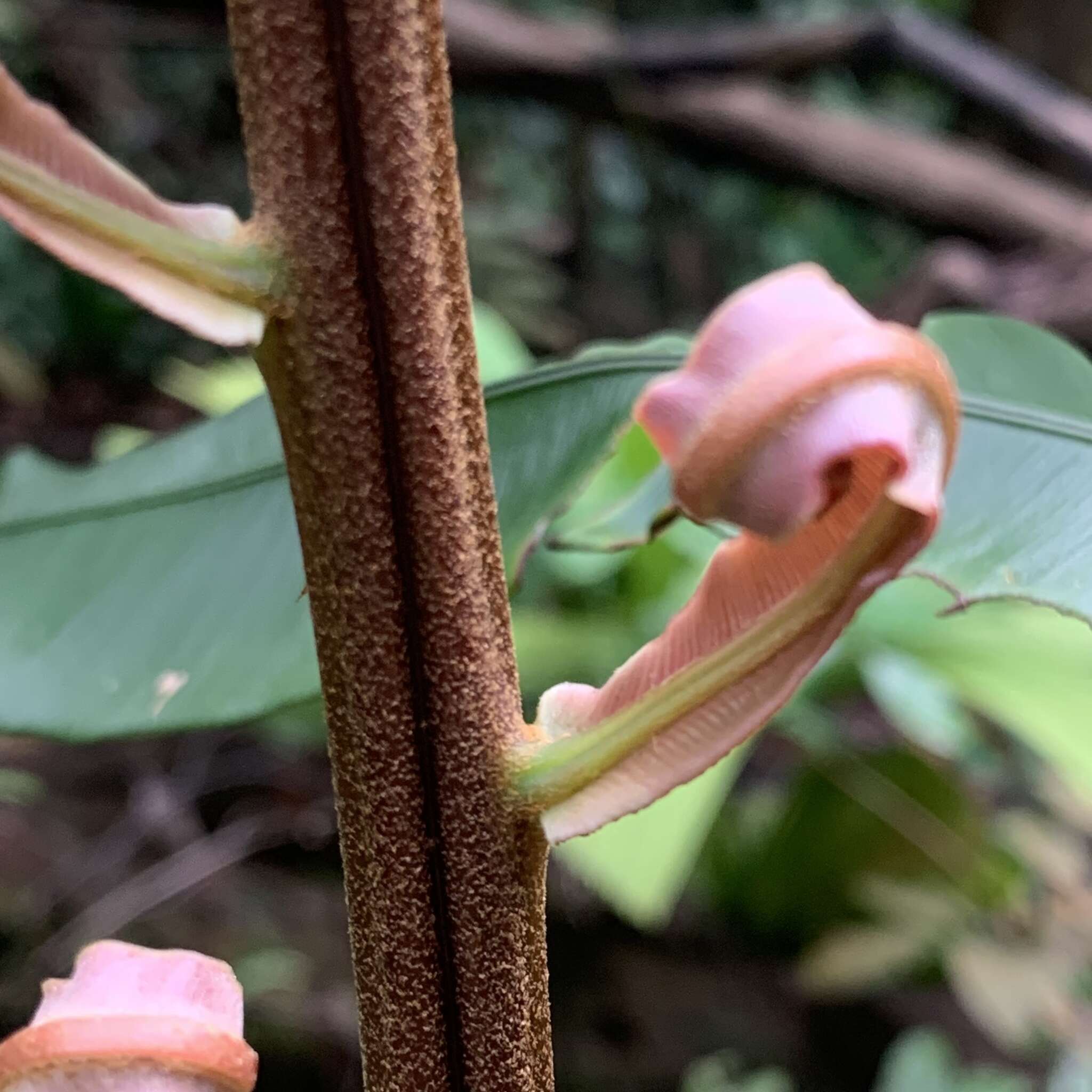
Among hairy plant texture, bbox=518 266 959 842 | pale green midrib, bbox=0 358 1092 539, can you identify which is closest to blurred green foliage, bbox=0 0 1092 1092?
pale green midrib, bbox=0 358 1092 539

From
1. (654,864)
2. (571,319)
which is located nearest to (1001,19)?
(571,319)

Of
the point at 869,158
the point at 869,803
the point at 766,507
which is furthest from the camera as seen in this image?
the point at 869,158

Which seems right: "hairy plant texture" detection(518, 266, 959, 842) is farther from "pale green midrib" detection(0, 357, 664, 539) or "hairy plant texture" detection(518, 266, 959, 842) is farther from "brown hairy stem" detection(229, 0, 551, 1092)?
"pale green midrib" detection(0, 357, 664, 539)

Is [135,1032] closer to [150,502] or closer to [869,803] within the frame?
[150,502]

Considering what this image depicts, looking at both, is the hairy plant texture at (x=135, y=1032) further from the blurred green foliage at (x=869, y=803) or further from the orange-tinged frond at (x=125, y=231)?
the blurred green foliage at (x=869, y=803)

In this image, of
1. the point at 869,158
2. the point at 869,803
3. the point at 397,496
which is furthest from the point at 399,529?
the point at 869,158

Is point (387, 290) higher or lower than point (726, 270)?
higher

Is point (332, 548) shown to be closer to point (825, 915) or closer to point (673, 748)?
point (673, 748)
